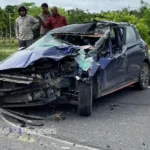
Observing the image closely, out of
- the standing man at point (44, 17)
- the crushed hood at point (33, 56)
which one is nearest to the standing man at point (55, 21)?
the standing man at point (44, 17)

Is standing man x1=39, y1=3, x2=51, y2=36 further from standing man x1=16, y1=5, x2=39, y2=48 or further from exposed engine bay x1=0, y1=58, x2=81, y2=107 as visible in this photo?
exposed engine bay x1=0, y1=58, x2=81, y2=107

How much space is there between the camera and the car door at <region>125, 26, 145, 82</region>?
821cm

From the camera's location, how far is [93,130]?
5.93m

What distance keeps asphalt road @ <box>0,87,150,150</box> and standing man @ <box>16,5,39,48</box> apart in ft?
12.0

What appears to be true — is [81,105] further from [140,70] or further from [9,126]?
[140,70]

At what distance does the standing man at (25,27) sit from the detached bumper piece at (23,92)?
3.93 metres

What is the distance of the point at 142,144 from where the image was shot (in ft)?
17.3

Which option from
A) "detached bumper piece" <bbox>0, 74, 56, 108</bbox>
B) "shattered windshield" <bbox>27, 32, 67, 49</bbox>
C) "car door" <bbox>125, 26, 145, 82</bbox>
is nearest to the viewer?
"detached bumper piece" <bbox>0, 74, 56, 108</bbox>

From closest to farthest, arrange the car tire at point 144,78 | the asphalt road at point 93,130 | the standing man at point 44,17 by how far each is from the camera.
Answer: the asphalt road at point 93,130
the car tire at point 144,78
the standing man at point 44,17

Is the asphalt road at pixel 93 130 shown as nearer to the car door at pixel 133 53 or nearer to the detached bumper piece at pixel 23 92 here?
the detached bumper piece at pixel 23 92

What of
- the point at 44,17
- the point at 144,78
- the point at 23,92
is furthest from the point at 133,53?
the point at 44,17

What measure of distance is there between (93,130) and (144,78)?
357cm

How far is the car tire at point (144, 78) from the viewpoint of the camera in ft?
29.5

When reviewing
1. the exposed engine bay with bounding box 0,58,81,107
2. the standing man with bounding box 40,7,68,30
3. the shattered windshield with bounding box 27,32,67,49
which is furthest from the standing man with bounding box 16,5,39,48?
the exposed engine bay with bounding box 0,58,81,107
